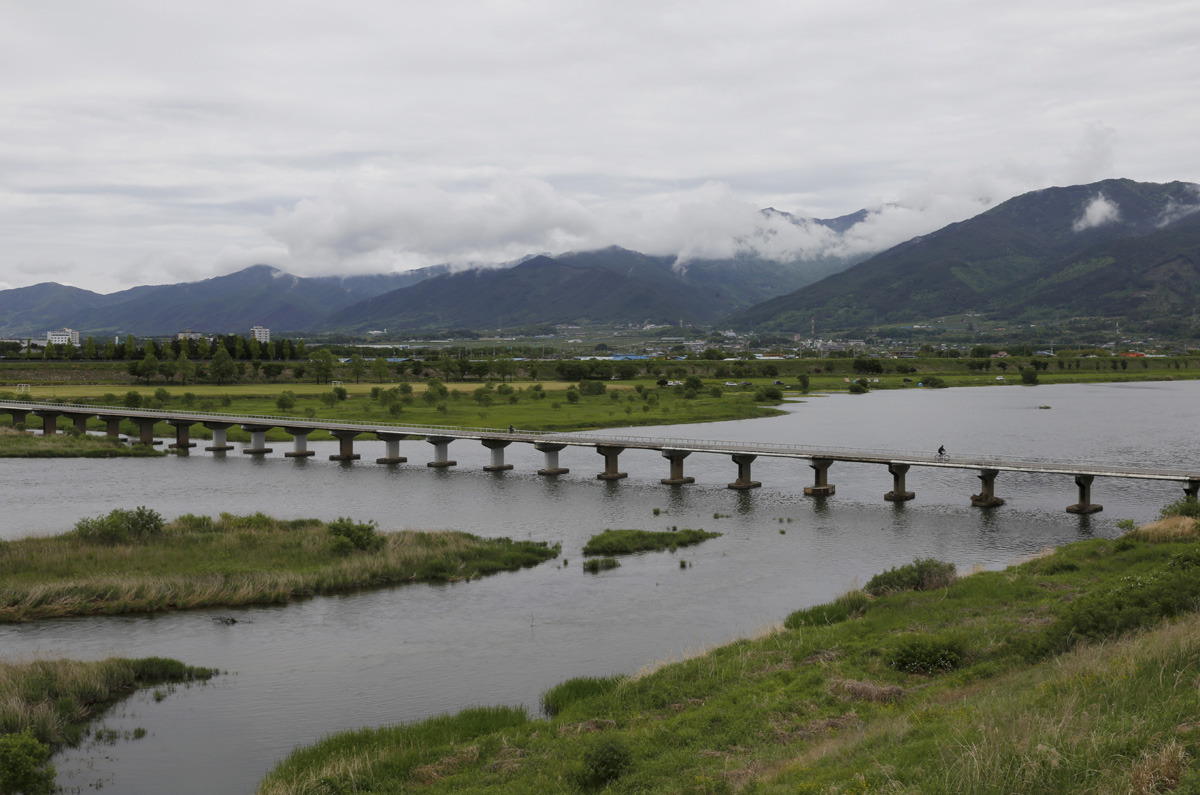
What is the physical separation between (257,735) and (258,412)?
9869 centimetres

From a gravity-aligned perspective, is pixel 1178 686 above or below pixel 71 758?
above

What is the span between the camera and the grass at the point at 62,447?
90188 mm

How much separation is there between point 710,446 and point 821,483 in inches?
369

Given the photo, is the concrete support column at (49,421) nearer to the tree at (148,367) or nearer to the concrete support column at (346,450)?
the concrete support column at (346,450)

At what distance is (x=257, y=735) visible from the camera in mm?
25984

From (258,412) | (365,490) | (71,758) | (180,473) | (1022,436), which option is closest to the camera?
(71,758)

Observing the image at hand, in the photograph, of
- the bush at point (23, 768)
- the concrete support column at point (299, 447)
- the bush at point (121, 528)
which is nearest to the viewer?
the bush at point (23, 768)

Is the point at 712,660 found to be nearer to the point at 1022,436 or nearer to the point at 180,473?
the point at 180,473

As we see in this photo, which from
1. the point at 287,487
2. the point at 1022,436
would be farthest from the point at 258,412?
the point at 1022,436

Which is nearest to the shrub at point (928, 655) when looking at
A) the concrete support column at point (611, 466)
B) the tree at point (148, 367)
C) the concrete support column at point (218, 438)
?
the concrete support column at point (611, 466)

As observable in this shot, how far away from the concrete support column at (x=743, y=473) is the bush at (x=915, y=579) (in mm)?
33202

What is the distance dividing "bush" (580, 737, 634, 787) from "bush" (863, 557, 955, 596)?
19.0m

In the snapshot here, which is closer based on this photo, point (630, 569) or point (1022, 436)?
point (630, 569)

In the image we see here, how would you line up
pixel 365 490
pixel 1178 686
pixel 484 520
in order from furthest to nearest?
1. pixel 365 490
2. pixel 484 520
3. pixel 1178 686
